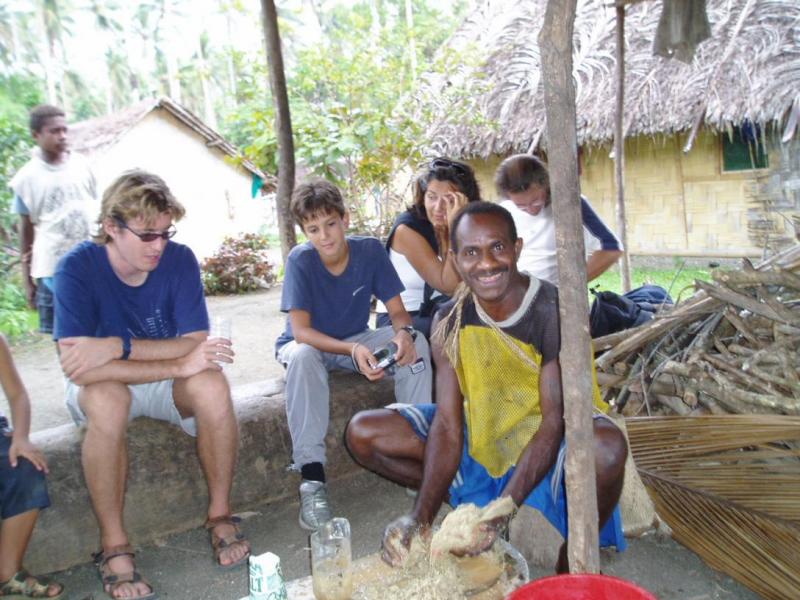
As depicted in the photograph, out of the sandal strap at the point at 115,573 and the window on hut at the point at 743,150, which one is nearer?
the sandal strap at the point at 115,573

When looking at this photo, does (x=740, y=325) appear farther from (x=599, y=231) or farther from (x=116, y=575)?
(x=116, y=575)

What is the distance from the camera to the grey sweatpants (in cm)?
277

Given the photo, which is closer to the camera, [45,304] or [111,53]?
[45,304]

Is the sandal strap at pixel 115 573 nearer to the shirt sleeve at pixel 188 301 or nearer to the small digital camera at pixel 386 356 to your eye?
the shirt sleeve at pixel 188 301

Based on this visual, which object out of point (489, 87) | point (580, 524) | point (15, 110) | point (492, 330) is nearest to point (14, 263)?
point (489, 87)

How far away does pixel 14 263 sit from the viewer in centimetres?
861

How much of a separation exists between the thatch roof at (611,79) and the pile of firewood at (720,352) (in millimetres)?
5780

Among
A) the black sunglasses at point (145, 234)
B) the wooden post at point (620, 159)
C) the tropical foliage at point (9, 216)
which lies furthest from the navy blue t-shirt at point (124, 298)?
the tropical foliage at point (9, 216)

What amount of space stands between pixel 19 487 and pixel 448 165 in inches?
86.5

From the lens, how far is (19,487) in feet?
7.45

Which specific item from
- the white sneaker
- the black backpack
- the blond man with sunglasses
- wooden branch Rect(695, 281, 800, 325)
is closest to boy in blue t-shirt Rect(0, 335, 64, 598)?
the blond man with sunglasses

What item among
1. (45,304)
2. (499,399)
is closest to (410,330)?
(499,399)

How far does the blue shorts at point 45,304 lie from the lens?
3152mm

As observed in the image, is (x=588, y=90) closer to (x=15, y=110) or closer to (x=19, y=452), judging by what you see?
(x=19, y=452)
